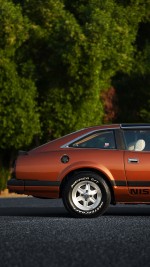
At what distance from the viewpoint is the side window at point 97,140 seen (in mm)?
15141

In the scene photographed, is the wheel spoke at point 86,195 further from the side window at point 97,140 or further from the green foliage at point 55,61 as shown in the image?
the green foliage at point 55,61

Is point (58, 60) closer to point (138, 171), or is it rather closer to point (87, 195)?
point (138, 171)

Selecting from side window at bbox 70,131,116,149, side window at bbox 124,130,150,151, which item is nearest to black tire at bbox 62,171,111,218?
side window at bbox 70,131,116,149

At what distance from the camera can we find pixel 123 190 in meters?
14.9

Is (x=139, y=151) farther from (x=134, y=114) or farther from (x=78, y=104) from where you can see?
(x=134, y=114)

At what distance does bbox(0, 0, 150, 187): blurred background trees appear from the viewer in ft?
103

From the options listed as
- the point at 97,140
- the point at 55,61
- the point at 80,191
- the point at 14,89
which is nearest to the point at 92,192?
the point at 80,191

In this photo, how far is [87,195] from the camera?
14742mm

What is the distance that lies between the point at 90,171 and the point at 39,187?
87cm

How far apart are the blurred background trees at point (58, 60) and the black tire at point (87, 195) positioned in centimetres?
1642

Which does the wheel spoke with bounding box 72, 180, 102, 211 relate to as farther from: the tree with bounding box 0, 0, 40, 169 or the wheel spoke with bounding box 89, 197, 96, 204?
the tree with bounding box 0, 0, 40, 169

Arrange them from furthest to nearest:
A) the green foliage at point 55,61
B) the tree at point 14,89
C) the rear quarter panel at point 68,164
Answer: the green foliage at point 55,61
the tree at point 14,89
the rear quarter panel at point 68,164

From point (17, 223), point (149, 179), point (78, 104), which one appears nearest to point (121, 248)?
point (17, 223)

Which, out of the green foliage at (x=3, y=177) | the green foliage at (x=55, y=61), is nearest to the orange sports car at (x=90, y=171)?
the green foliage at (x=55, y=61)
